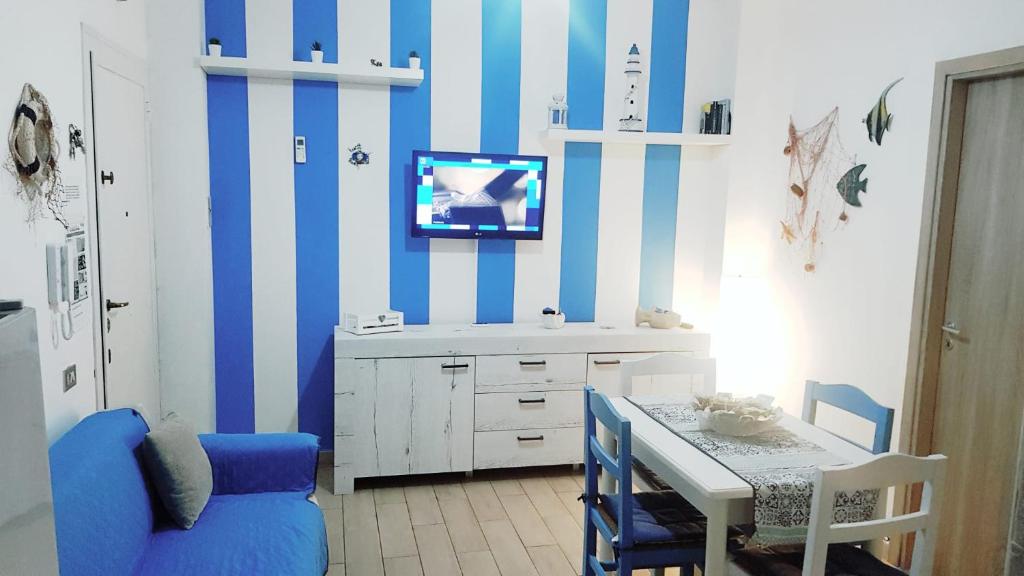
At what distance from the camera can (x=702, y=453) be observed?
244 centimetres

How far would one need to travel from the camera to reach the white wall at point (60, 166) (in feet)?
7.36

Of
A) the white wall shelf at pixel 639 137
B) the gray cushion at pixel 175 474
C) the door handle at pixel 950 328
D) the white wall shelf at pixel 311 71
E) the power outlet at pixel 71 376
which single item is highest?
the white wall shelf at pixel 311 71

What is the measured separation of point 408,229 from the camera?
4.37 metres

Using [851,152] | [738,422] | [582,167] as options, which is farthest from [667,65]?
[738,422]

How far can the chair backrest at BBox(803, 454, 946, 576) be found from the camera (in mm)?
1998

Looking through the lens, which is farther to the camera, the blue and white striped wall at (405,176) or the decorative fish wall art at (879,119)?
the blue and white striped wall at (405,176)

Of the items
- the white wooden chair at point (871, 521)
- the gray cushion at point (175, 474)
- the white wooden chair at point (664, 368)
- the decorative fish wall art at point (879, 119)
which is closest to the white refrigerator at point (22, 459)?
the gray cushion at point (175, 474)

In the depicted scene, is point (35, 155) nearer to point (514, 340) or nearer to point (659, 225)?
point (514, 340)

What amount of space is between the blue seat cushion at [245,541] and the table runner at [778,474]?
4.52 feet

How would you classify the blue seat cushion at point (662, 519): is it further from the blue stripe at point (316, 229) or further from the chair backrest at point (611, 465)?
the blue stripe at point (316, 229)

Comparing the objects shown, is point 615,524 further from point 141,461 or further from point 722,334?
point 722,334

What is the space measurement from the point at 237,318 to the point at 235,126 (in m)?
1.09

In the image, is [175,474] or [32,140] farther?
[175,474]

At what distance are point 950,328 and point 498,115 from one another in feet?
8.68
